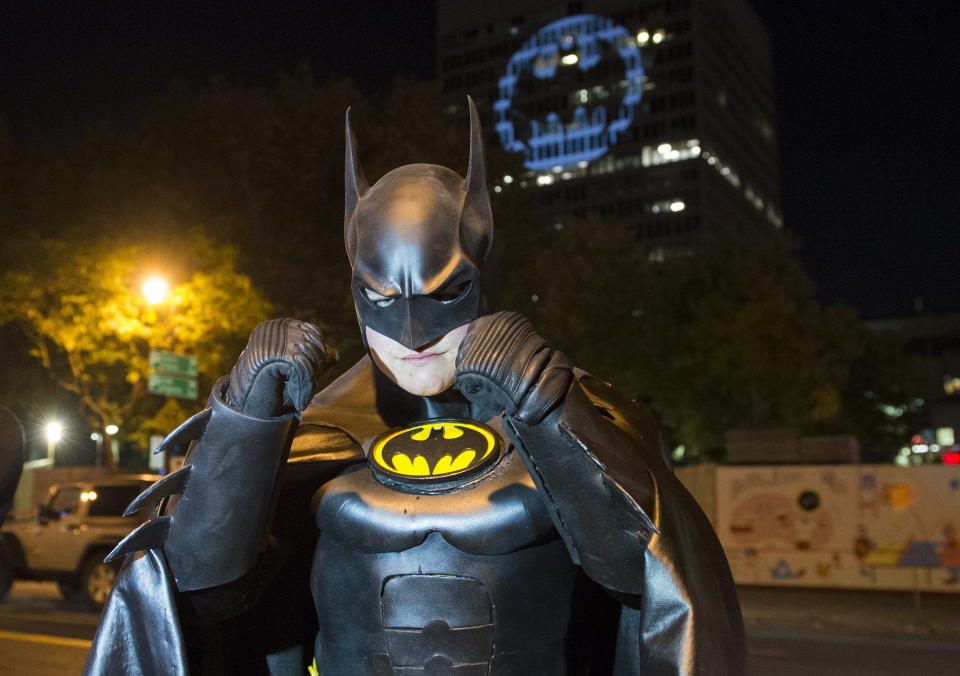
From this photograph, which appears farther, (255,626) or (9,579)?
(9,579)

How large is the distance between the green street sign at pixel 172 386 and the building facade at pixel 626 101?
8563 centimetres

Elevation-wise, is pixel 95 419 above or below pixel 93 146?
below

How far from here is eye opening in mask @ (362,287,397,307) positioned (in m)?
2.49

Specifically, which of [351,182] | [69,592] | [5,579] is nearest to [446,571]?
[351,182]

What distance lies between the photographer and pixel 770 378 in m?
30.6

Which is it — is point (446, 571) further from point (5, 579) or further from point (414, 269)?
point (5, 579)

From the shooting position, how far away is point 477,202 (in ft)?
8.75

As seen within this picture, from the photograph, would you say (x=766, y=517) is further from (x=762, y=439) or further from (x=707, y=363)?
(x=707, y=363)

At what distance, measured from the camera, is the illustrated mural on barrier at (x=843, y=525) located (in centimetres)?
1463

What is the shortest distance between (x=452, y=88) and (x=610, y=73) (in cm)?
1756

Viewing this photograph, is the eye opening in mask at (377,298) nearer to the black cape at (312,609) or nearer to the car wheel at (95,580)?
the black cape at (312,609)

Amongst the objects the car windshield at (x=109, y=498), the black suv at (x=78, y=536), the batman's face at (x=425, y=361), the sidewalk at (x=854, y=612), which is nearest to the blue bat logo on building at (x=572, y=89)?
the sidewalk at (x=854, y=612)

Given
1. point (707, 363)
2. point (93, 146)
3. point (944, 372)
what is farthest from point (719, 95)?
point (93, 146)

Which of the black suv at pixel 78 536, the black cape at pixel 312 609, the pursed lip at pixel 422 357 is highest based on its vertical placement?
the pursed lip at pixel 422 357
